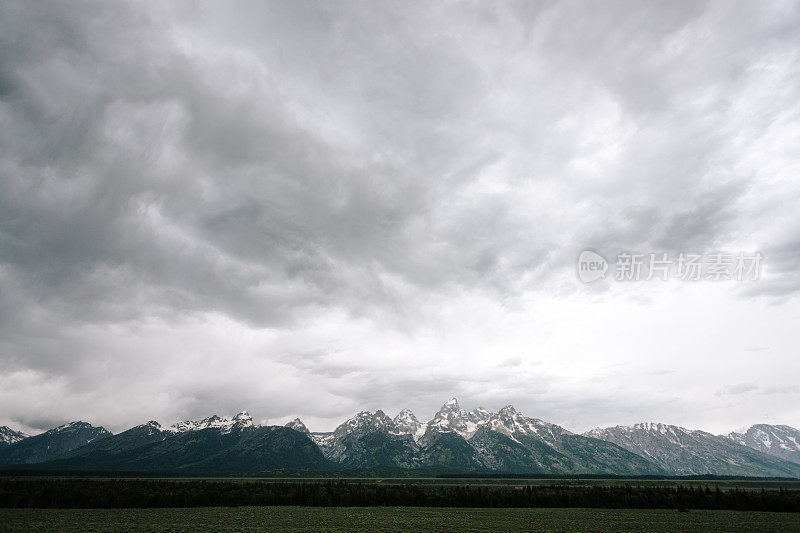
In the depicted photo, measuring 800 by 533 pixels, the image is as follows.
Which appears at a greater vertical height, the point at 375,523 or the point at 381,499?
the point at 375,523

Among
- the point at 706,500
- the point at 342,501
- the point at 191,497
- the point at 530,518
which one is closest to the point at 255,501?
the point at 191,497

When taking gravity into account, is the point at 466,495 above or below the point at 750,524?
below

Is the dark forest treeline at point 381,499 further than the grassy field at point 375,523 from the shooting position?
Yes

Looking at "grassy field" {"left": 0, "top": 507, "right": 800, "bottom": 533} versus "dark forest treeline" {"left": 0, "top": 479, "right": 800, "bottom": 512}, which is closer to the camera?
"grassy field" {"left": 0, "top": 507, "right": 800, "bottom": 533}

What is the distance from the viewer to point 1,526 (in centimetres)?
7538

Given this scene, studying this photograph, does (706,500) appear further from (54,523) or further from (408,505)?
(54,523)

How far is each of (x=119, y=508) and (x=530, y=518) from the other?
4848 inches

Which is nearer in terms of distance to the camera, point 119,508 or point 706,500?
point 119,508

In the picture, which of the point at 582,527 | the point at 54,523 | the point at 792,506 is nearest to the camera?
the point at 54,523

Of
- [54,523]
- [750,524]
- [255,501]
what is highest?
[750,524]

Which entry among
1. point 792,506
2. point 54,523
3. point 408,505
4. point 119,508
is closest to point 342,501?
point 408,505

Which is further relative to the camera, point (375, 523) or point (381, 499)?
point (381, 499)

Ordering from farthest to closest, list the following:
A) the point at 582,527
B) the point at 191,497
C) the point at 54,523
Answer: the point at 191,497, the point at 582,527, the point at 54,523

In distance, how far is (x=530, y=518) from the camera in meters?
109
